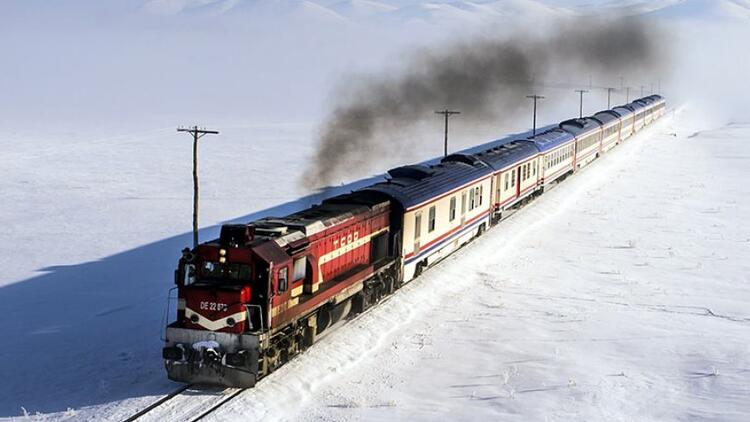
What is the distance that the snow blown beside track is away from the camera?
17.2 m

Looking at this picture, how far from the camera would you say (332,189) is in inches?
1935

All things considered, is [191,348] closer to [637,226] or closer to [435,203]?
[435,203]

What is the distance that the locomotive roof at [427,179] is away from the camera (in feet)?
84.2

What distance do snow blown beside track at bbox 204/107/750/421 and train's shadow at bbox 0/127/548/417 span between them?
3.86 meters

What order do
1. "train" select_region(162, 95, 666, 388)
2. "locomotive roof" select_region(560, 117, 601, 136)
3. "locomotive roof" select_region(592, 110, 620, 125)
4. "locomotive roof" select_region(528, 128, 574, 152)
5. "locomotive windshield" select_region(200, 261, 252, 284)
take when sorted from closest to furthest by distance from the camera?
"train" select_region(162, 95, 666, 388), "locomotive windshield" select_region(200, 261, 252, 284), "locomotive roof" select_region(528, 128, 574, 152), "locomotive roof" select_region(560, 117, 601, 136), "locomotive roof" select_region(592, 110, 620, 125)

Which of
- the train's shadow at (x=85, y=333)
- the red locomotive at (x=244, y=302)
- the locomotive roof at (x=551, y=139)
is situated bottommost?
the train's shadow at (x=85, y=333)

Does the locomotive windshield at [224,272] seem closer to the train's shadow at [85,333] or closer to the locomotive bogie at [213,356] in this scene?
the locomotive bogie at [213,356]

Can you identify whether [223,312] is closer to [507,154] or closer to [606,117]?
[507,154]

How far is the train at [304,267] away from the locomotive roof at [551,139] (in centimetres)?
1249

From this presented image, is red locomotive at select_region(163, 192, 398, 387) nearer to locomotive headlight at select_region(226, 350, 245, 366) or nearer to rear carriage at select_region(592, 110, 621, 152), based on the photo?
locomotive headlight at select_region(226, 350, 245, 366)

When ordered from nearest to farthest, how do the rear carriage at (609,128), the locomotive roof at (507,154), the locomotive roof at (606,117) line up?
the locomotive roof at (507,154), the rear carriage at (609,128), the locomotive roof at (606,117)

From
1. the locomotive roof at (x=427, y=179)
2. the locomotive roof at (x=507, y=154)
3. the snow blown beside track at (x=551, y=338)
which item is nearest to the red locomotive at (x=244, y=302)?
the snow blown beside track at (x=551, y=338)

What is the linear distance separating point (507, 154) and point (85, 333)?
24240 millimetres

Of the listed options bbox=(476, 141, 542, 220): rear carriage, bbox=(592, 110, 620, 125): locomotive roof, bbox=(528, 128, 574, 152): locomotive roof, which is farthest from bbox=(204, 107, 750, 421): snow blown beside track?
bbox=(592, 110, 620, 125): locomotive roof
